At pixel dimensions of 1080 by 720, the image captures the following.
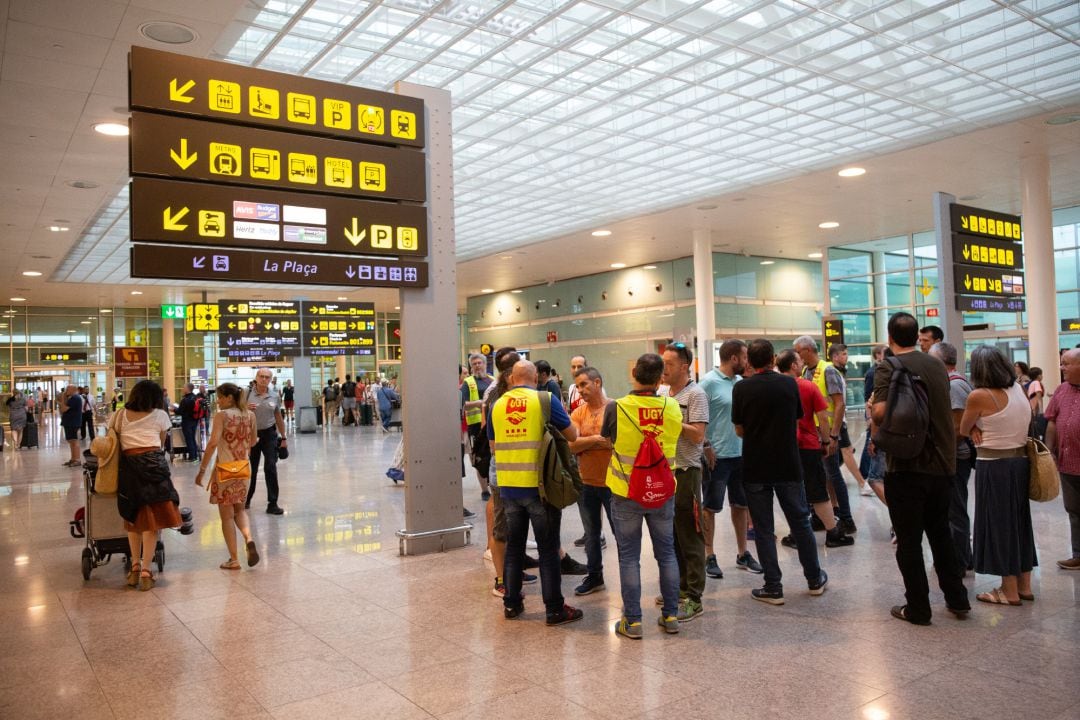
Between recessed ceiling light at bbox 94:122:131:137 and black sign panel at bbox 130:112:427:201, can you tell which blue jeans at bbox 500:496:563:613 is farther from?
recessed ceiling light at bbox 94:122:131:137

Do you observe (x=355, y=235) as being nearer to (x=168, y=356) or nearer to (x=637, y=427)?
(x=637, y=427)

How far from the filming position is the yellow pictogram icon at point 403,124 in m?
7.41

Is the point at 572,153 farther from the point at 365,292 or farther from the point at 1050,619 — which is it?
the point at 365,292

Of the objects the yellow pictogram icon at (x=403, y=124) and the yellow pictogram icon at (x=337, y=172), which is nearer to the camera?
the yellow pictogram icon at (x=337, y=172)

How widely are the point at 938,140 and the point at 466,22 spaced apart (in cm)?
992

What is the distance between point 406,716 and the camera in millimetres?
3770

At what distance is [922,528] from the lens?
5.04 m

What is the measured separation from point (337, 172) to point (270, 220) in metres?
0.83

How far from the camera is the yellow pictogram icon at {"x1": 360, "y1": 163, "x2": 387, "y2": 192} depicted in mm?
7164

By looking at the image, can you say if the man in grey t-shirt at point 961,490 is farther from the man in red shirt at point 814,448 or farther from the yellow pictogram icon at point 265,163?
the yellow pictogram icon at point 265,163

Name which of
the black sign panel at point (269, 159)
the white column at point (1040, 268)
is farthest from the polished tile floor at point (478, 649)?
the white column at point (1040, 268)

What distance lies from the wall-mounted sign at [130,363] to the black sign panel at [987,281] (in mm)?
26246

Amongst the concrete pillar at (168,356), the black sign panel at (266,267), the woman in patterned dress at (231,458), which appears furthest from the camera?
the concrete pillar at (168,356)

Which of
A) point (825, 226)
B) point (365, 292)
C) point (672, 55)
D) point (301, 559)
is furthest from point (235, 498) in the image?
point (365, 292)
